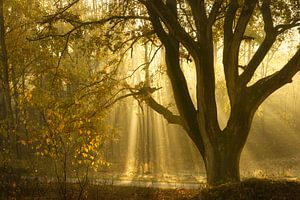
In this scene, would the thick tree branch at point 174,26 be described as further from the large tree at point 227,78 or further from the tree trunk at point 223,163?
the tree trunk at point 223,163

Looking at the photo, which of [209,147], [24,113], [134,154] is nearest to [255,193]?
[209,147]

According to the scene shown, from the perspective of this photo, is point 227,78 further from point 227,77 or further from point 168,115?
point 168,115

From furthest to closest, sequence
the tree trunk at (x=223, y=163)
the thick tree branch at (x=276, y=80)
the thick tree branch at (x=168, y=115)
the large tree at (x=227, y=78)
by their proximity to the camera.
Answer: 1. the thick tree branch at (x=168, y=115)
2. the tree trunk at (x=223, y=163)
3. the large tree at (x=227, y=78)
4. the thick tree branch at (x=276, y=80)

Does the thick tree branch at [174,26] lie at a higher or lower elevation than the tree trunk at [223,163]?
higher

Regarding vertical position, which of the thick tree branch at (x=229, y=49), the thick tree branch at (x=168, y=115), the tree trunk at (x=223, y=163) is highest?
the thick tree branch at (x=229, y=49)

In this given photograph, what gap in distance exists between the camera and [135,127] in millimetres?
49906

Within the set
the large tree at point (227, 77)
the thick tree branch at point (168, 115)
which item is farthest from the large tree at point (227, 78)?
the thick tree branch at point (168, 115)

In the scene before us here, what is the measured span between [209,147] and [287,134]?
31529mm

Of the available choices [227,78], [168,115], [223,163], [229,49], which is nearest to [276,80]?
[227,78]

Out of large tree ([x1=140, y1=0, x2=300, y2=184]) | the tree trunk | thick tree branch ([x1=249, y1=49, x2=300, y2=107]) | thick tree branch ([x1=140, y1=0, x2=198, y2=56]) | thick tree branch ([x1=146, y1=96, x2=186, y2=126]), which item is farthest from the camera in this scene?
thick tree branch ([x1=146, y1=96, x2=186, y2=126])

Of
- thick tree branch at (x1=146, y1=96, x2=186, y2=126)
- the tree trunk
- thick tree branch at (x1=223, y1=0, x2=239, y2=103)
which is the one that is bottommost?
the tree trunk

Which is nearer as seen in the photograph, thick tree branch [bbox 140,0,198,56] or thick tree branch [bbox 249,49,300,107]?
thick tree branch [bbox 249,49,300,107]

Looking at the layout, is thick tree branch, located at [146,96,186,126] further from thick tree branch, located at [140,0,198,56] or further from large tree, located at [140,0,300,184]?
thick tree branch, located at [140,0,198,56]

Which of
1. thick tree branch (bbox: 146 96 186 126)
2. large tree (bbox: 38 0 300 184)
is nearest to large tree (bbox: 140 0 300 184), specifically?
large tree (bbox: 38 0 300 184)
